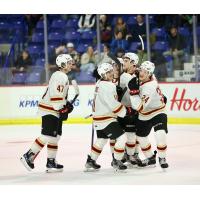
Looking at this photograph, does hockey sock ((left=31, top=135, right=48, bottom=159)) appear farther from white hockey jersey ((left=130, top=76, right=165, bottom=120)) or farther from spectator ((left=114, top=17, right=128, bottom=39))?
spectator ((left=114, top=17, right=128, bottom=39))

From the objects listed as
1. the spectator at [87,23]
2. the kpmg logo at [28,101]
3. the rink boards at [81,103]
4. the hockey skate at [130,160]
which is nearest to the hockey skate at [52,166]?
the hockey skate at [130,160]

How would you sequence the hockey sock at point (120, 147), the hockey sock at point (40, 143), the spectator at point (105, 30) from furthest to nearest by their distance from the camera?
the spectator at point (105, 30), the hockey sock at point (40, 143), the hockey sock at point (120, 147)

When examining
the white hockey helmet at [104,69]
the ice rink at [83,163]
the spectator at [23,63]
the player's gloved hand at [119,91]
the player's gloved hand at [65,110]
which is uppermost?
the spectator at [23,63]

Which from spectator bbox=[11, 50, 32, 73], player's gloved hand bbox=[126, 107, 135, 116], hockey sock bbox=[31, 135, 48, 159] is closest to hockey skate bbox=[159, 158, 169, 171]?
player's gloved hand bbox=[126, 107, 135, 116]

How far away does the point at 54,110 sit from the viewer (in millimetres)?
5621

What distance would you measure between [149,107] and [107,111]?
34cm

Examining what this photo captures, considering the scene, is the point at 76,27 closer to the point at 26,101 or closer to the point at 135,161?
the point at 26,101

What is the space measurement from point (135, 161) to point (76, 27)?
11.7 feet

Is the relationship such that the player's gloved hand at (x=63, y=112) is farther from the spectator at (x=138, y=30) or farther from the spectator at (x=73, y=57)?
the spectator at (x=138, y=30)

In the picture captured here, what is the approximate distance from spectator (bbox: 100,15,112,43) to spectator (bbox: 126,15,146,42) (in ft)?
0.84

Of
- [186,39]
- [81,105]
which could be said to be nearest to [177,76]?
[186,39]

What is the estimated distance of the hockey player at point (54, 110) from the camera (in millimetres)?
5562
